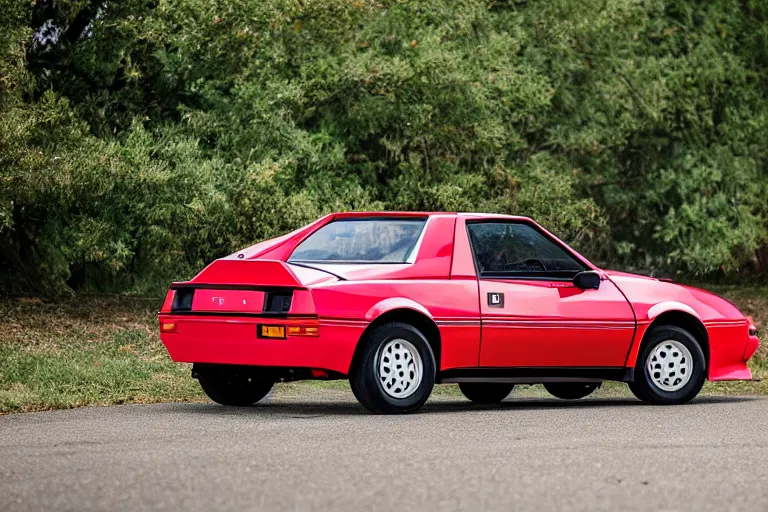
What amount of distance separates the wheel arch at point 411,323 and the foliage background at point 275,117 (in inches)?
285

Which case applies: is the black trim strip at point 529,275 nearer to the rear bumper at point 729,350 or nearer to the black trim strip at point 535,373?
the black trim strip at point 535,373

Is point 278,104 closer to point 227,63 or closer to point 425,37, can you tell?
point 227,63

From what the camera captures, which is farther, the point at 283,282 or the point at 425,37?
the point at 425,37

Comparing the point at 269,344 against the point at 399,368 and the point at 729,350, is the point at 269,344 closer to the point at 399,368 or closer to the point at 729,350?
the point at 399,368

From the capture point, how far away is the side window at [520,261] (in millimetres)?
12117

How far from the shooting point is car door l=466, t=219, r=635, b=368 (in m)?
11.8

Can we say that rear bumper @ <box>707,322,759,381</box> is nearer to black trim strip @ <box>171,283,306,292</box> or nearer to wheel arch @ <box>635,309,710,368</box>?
wheel arch @ <box>635,309,710,368</box>

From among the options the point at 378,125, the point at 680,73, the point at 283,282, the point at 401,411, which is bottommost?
the point at 401,411

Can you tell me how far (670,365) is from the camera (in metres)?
12.7

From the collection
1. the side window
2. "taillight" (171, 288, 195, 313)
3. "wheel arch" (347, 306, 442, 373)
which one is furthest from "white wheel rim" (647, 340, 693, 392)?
"taillight" (171, 288, 195, 313)

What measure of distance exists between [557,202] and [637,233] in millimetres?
5793

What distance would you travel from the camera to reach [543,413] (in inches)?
460

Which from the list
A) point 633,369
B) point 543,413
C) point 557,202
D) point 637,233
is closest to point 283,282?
point 543,413

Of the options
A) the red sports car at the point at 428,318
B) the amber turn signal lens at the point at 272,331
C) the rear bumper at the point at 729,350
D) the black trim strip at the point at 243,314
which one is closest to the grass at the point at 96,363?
the red sports car at the point at 428,318
